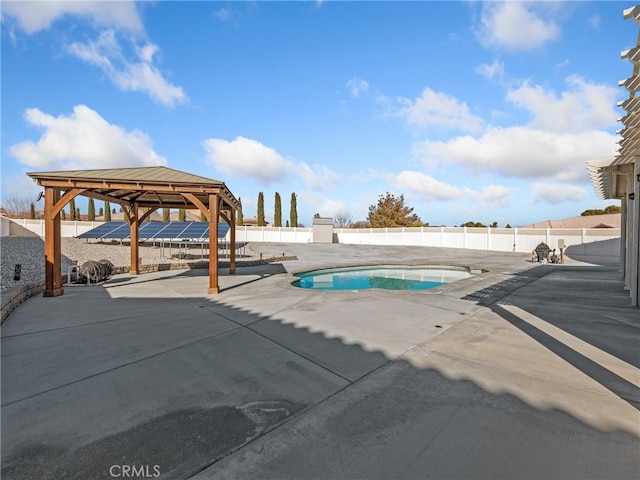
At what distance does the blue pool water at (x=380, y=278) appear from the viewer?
1170cm

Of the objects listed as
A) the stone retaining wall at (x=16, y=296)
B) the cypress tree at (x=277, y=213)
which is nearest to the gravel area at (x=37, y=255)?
the stone retaining wall at (x=16, y=296)

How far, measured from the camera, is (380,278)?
44.9ft

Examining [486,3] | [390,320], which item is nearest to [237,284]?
[390,320]

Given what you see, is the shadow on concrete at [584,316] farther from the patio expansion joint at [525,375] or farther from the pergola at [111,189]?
the pergola at [111,189]

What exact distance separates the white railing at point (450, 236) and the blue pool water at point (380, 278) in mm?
9646

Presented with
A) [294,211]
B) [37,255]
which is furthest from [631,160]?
[294,211]

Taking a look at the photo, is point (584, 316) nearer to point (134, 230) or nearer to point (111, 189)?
point (111, 189)

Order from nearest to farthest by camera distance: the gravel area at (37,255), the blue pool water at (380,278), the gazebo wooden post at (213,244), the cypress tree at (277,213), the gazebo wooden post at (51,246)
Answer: the gazebo wooden post at (51,246) → the gazebo wooden post at (213,244) → the gravel area at (37,255) → the blue pool water at (380,278) → the cypress tree at (277,213)

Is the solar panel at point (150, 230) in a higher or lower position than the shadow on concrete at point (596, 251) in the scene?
higher

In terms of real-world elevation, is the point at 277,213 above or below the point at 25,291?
above

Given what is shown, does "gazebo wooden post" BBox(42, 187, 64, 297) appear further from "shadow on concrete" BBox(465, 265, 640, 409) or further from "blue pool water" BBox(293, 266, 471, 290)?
"shadow on concrete" BBox(465, 265, 640, 409)

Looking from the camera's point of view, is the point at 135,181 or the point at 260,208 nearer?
the point at 135,181

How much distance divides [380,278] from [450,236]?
18218mm

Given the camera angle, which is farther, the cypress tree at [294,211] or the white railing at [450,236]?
the cypress tree at [294,211]
